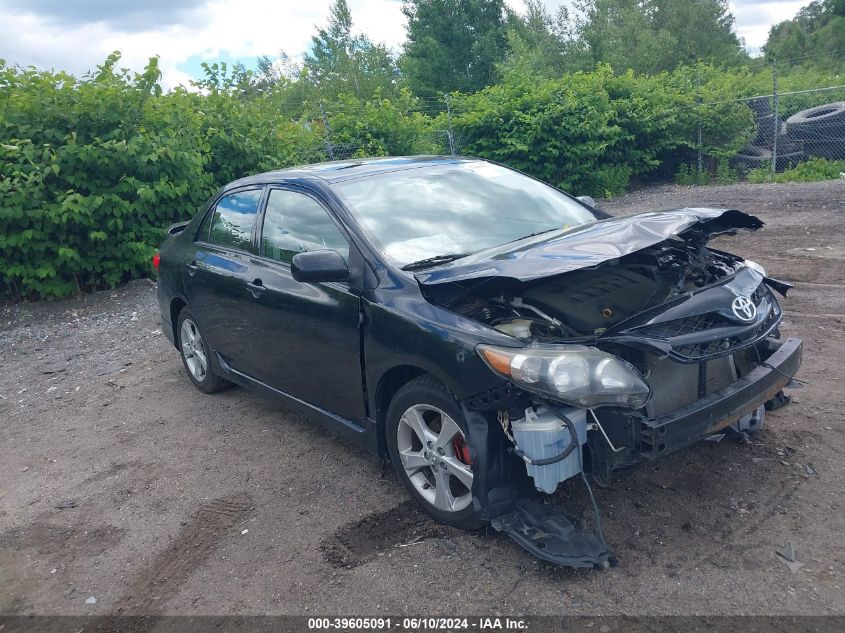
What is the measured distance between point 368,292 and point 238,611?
166 cm

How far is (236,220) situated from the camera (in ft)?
17.4

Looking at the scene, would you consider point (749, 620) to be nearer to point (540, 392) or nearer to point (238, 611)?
point (540, 392)

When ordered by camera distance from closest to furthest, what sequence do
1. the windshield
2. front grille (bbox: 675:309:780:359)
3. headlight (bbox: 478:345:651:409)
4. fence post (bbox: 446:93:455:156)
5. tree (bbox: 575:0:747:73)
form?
1. headlight (bbox: 478:345:651:409)
2. front grille (bbox: 675:309:780:359)
3. the windshield
4. fence post (bbox: 446:93:455:156)
5. tree (bbox: 575:0:747:73)

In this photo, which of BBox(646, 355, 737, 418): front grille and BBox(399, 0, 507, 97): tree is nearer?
BBox(646, 355, 737, 418): front grille

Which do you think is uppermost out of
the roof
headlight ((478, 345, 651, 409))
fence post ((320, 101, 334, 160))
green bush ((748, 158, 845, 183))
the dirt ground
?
fence post ((320, 101, 334, 160))

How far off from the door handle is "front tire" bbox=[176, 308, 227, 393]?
116cm

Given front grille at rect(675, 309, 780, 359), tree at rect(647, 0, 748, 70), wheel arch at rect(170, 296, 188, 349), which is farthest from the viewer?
tree at rect(647, 0, 748, 70)

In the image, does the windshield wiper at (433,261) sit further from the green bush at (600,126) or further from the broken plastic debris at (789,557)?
the green bush at (600,126)

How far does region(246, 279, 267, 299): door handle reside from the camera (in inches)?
186

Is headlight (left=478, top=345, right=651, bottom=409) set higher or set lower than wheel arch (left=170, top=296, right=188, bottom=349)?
higher

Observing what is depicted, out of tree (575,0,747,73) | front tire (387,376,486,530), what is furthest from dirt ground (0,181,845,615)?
tree (575,0,747,73)

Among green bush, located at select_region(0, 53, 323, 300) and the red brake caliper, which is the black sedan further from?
green bush, located at select_region(0, 53, 323, 300)

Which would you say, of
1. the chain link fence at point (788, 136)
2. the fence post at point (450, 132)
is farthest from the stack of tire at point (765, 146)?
the fence post at point (450, 132)

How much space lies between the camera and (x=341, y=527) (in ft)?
12.4
